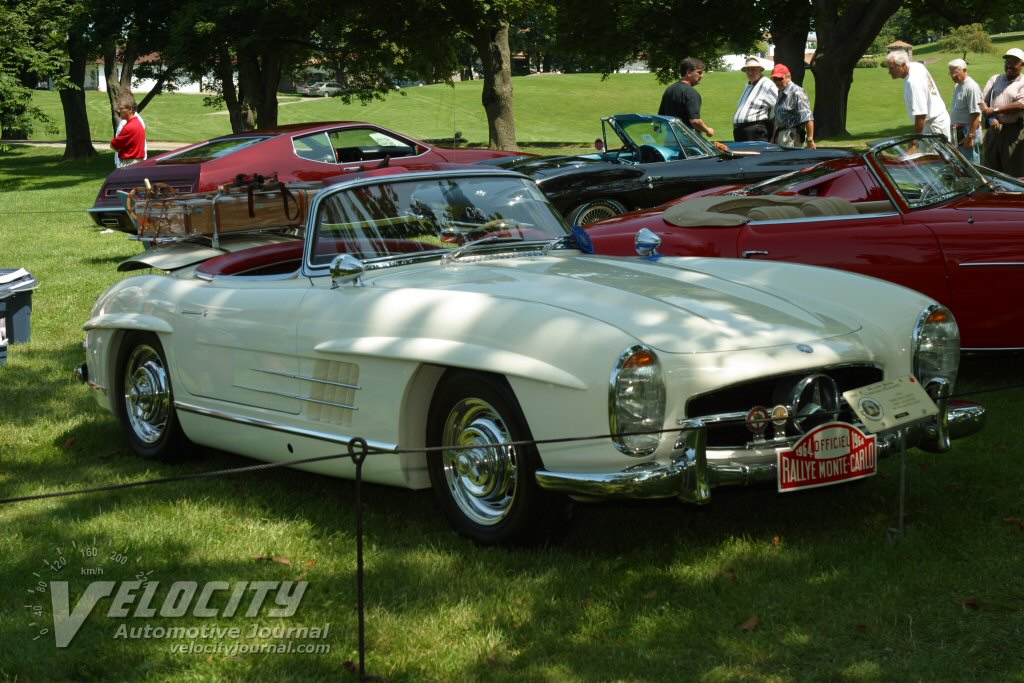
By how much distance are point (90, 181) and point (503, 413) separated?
23888 millimetres

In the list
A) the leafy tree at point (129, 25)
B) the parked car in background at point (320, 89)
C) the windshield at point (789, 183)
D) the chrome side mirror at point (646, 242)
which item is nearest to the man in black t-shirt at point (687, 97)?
the windshield at point (789, 183)

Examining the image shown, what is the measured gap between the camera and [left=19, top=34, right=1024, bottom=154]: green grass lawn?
45.9 m

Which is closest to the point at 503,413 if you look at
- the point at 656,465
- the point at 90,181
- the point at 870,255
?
the point at 656,465

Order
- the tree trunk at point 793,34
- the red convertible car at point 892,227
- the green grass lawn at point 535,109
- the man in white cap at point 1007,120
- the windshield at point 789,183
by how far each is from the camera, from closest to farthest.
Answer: the red convertible car at point 892,227
the windshield at point 789,183
the man in white cap at point 1007,120
the tree trunk at point 793,34
the green grass lawn at point 535,109

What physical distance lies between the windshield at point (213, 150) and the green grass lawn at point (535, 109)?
22.0 metres

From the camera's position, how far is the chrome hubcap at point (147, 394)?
230 inches

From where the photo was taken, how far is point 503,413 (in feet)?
13.7

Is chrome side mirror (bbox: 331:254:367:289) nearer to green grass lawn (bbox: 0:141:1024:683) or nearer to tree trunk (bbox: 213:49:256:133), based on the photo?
green grass lawn (bbox: 0:141:1024:683)

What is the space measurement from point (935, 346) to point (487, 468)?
182 cm

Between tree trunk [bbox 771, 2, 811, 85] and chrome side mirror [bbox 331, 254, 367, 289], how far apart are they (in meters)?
27.3

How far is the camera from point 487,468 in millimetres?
4355

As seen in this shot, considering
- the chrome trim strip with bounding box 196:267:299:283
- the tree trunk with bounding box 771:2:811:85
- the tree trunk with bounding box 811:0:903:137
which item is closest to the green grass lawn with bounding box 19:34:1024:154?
the tree trunk with bounding box 771:2:811:85

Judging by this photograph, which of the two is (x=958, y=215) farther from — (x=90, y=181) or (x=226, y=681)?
(x=90, y=181)

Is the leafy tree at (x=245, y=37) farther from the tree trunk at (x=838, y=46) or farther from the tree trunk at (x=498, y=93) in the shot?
the tree trunk at (x=838, y=46)
